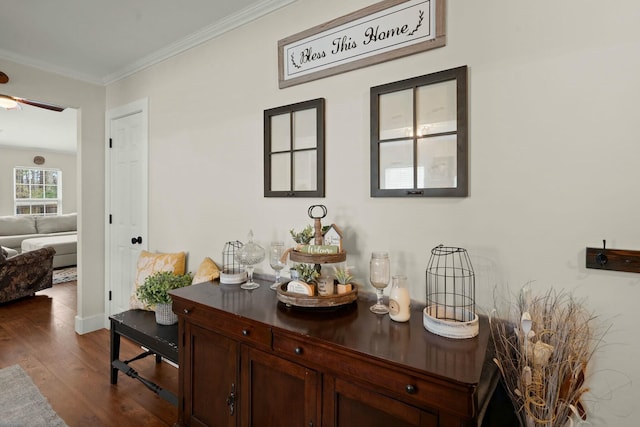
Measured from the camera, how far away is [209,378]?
67.7 inches

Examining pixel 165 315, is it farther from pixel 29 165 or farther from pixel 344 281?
pixel 29 165

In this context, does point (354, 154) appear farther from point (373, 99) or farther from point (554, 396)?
point (554, 396)

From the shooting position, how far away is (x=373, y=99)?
1741mm

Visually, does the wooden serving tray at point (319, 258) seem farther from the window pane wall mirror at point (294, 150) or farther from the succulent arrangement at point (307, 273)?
the window pane wall mirror at point (294, 150)

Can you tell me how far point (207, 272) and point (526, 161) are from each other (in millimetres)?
1935

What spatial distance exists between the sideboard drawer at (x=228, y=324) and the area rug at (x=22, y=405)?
3.68 feet

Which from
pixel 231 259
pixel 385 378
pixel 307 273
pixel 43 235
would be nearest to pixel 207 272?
pixel 231 259

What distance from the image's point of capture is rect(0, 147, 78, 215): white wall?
7590mm

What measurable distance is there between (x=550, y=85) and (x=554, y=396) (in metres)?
1.12

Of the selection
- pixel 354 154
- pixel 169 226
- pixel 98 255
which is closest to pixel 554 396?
pixel 354 154

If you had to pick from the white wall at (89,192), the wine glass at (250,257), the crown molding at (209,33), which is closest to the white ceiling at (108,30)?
the crown molding at (209,33)

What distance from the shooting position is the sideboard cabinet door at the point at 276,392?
52.7 inches

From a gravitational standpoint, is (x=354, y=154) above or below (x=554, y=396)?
above

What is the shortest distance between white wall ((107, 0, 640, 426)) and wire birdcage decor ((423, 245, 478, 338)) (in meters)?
0.04
